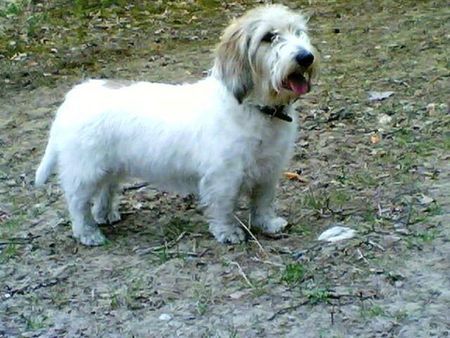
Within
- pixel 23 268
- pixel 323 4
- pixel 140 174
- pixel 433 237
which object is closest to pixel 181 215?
pixel 140 174

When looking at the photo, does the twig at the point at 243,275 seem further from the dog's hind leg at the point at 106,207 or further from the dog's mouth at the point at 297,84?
the dog's hind leg at the point at 106,207

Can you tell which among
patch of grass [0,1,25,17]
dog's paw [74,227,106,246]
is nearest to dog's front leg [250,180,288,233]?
dog's paw [74,227,106,246]

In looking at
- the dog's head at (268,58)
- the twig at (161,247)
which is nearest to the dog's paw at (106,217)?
the twig at (161,247)

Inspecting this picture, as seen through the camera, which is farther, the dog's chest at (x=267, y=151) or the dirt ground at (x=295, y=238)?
the dog's chest at (x=267, y=151)

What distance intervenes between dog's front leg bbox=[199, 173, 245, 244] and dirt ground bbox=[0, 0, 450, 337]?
0.31 feet

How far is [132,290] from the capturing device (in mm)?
4316

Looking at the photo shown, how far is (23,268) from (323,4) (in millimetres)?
7085

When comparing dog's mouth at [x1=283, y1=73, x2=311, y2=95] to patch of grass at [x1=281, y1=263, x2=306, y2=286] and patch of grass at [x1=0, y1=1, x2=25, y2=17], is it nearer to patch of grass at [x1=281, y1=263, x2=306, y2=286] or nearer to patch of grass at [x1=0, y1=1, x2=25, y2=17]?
patch of grass at [x1=281, y1=263, x2=306, y2=286]

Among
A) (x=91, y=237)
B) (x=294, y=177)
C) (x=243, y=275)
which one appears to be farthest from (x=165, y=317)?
(x=294, y=177)

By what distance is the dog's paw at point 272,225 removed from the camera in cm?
493

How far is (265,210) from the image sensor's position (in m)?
4.96

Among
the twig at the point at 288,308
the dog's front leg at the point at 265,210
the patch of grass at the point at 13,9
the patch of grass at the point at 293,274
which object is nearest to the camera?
the twig at the point at 288,308

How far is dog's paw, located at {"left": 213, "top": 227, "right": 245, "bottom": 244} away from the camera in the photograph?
482 centimetres

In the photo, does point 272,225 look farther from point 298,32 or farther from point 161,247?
point 298,32
